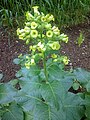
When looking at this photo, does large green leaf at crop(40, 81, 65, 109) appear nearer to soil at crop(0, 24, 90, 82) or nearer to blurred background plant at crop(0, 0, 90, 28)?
soil at crop(0, 24, 90, 82)

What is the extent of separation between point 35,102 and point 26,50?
50.2 inches

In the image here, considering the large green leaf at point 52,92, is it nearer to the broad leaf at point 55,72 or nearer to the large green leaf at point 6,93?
the broad leaf at point 55,72

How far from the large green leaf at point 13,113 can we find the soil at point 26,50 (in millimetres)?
709

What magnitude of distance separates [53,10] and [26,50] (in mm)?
641

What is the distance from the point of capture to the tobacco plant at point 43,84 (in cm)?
184

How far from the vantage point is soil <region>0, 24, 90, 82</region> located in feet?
10.2

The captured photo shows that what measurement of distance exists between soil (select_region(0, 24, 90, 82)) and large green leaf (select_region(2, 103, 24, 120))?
71 cm

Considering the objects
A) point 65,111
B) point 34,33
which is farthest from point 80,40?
point 34,33

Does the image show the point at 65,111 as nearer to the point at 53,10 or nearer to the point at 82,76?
the point at 82,76

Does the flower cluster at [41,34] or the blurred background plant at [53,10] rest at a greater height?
the flower cluster at [41,34]

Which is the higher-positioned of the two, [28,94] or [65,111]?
[28,94]

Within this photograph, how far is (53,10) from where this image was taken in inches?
143

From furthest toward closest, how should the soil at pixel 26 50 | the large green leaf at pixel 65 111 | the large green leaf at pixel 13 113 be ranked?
the soil at pixel 26 50 < the large green leaf at pixel 13 113 < the large green leaf at pixel 65 111

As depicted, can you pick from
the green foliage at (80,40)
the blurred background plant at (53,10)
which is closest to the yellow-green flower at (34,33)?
the green foliage at (80,40)
